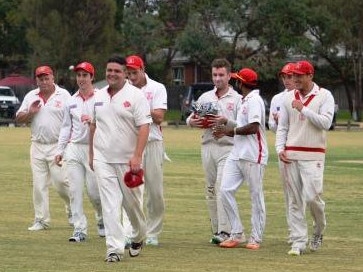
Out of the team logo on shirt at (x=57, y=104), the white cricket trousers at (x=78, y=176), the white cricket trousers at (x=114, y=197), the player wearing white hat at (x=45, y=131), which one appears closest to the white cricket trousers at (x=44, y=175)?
the player wearing white hat at (x=45, y=131)

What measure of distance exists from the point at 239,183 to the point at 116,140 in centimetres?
216

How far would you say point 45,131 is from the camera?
52.0ft

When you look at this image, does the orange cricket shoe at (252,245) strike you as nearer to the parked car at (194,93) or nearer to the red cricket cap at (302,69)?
the red cricket cap at (302,69)

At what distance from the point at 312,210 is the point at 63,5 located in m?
57.2

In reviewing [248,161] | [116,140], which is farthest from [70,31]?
[116,140]

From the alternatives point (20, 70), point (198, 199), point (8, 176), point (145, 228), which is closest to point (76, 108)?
point (145, 228)

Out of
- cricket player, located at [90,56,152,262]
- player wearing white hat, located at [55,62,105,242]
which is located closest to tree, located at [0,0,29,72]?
player wearing white hat, located at [55,62,105,242]

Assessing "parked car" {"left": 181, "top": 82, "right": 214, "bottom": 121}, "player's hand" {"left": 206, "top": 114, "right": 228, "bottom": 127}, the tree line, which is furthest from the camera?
the tree line

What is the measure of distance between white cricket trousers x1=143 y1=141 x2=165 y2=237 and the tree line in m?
52.5

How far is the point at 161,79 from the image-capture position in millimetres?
78000

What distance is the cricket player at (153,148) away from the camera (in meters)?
13.9

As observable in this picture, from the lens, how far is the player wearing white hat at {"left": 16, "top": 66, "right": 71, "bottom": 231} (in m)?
15.8

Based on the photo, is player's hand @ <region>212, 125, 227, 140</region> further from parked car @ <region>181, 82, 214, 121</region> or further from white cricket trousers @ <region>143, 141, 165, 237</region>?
parked car @ <region>181, 82, 214, 121</region>

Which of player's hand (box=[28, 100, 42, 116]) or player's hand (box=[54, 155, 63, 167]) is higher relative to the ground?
player's hand (box=[28, 100, 42, 116])
